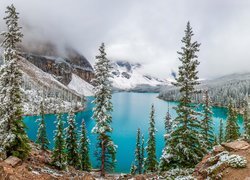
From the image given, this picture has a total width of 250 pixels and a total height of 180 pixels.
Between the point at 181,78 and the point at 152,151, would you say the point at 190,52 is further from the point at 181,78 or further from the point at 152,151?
the point at 152,151

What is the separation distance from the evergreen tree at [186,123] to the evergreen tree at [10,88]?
1569 cm

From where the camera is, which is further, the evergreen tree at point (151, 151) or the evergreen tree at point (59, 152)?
the evergreen tree at point (151, 151)

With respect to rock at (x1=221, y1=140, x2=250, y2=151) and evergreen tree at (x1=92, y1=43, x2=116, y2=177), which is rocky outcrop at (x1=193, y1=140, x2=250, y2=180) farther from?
evergreen tree at (x1=92, y1=43, x2=116, y2=177)

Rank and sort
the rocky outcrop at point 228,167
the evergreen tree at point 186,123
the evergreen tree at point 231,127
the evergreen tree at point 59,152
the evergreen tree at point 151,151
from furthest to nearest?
the evergreen tree at point 231,127 → the evergreen tree at point 151,151 → the evergreen tree at point 59,152 → the evergreen tree at point 186,123 → the rocky outcrop at point 228,167

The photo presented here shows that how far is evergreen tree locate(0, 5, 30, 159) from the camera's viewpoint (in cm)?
2520

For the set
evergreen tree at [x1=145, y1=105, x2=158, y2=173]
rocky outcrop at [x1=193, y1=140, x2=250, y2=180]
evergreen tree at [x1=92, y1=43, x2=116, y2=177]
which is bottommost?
evergreen tree at [x1=145, y1=105, x2=158, y2=173]

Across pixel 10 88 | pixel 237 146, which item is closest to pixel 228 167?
pixel 237 146

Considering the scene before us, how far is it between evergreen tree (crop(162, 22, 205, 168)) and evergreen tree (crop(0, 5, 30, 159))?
618 inches

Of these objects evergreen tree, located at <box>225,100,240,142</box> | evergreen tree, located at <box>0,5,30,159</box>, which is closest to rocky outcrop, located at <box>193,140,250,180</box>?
evergreen tree, located at <box>0,5,30,159</box>

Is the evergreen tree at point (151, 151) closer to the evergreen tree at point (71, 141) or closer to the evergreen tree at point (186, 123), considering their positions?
the evergreen tree at point (71, 141)

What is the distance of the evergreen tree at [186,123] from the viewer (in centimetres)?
2391

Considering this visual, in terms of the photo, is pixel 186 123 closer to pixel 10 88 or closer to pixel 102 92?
pixel 102 92

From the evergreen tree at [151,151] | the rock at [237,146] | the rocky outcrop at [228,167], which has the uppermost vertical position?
the rock at [237,146]

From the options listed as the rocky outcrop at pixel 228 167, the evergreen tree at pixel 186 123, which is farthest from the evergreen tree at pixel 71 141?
the rocky outcrop at pixel 228 167
